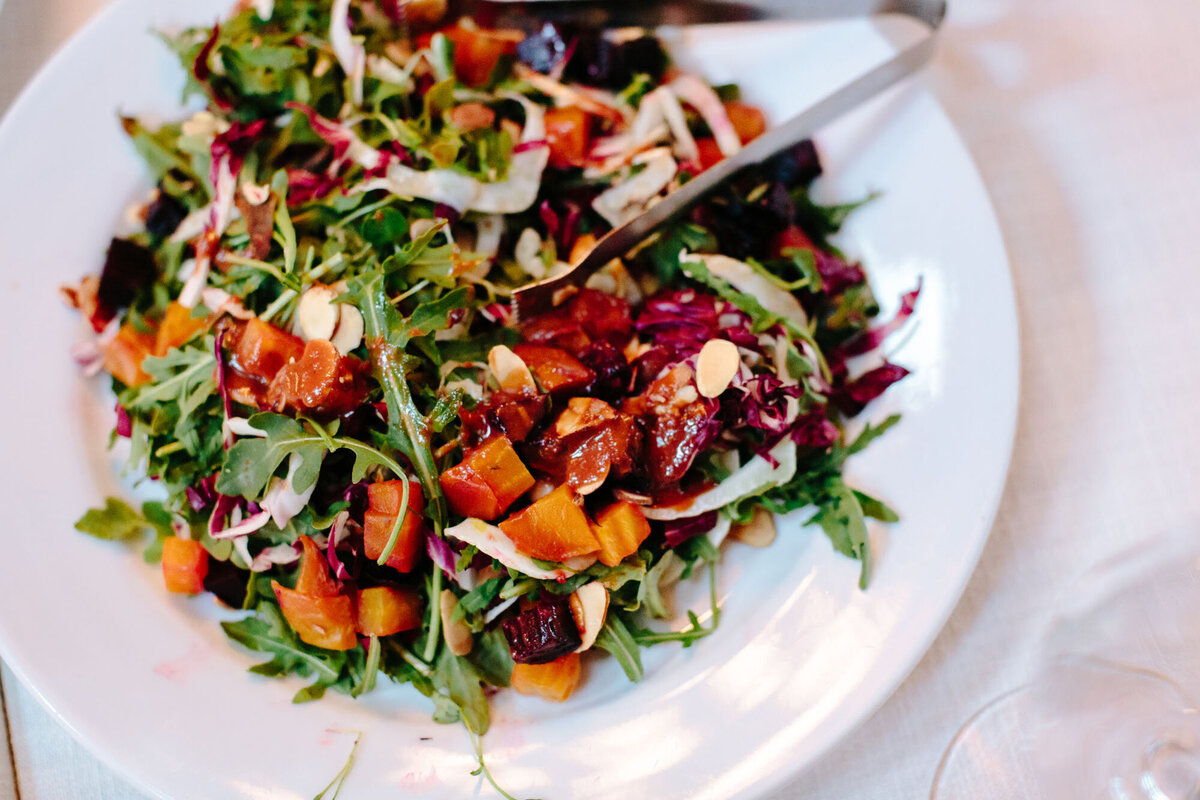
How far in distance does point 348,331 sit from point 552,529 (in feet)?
1.97

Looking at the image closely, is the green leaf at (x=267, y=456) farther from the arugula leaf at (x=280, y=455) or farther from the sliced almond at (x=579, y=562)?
the sliced almond at (x=579, y=562)

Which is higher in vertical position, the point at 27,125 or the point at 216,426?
the point at 27,125

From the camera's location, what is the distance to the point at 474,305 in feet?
5.98

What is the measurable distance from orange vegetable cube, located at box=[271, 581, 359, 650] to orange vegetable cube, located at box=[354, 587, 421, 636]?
22 millimetres

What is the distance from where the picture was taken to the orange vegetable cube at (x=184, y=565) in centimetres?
180

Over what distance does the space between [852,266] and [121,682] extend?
186cm

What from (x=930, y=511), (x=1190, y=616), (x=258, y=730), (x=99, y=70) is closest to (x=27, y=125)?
(x=99, y=70)

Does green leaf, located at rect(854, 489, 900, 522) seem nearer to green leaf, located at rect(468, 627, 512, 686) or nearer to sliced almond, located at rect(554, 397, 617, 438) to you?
sliced almond, located at rect(554, 397, 617, 438)

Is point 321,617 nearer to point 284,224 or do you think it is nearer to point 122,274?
point 284,224

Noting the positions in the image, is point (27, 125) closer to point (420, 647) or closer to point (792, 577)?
point (420, 647)

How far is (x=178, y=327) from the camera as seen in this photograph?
1915 millimetres

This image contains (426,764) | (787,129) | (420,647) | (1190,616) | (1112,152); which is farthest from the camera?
(1112,152)

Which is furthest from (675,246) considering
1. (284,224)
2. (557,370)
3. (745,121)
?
(284,224)

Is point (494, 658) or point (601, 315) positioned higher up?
point (601, 315)
